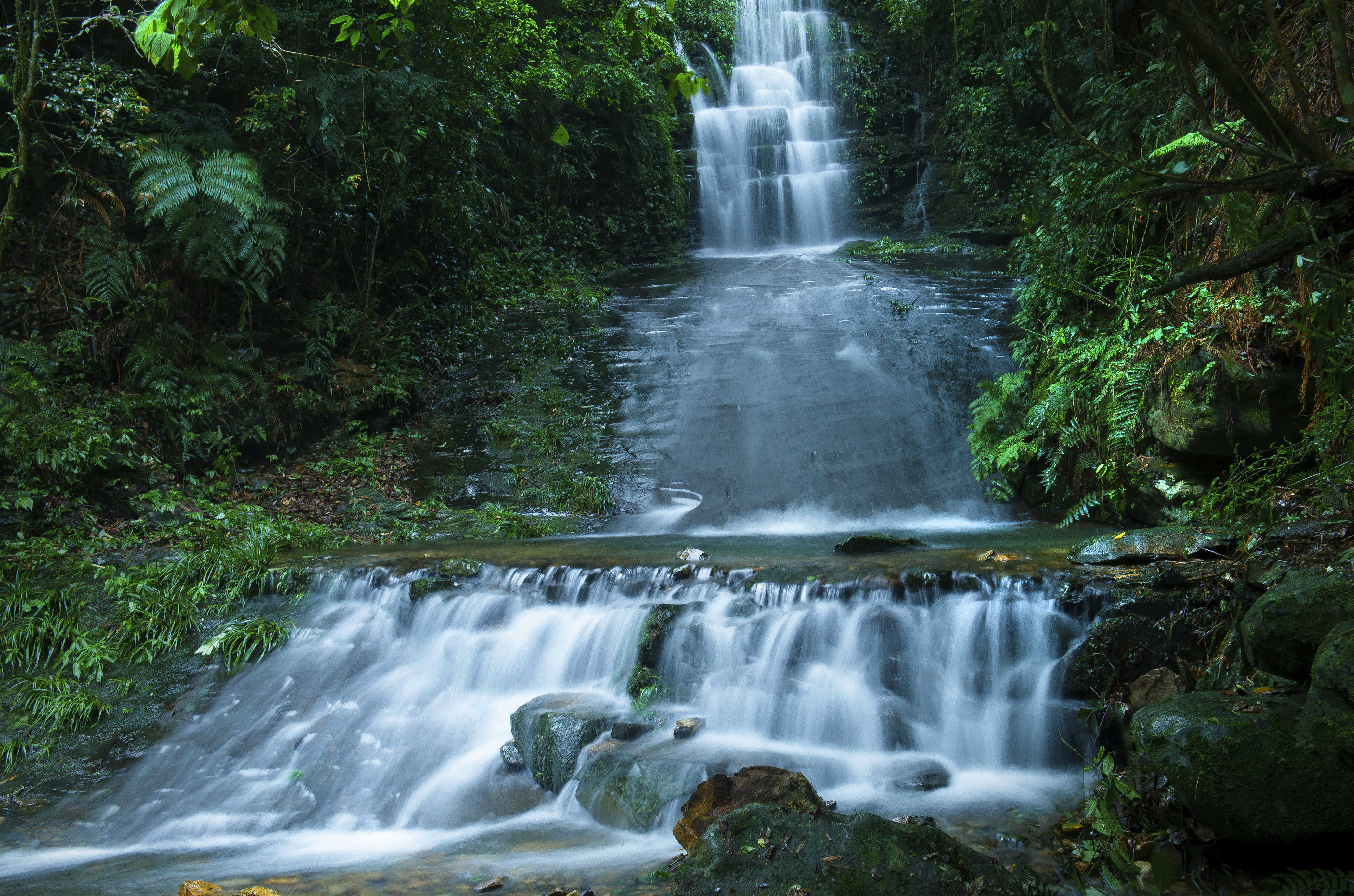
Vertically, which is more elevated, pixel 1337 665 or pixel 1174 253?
pixel 1174 253

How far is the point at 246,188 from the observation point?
8.39m

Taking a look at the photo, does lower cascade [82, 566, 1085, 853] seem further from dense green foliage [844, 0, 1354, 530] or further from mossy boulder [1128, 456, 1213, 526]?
mossy boulder [1128, 456, 1213, 526]

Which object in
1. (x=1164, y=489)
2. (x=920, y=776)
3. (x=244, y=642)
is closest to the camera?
(x=920, y=776)

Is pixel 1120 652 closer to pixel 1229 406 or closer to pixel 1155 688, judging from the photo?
pixel 1155 688

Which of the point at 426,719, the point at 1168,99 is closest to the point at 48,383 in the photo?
the point at 426,719

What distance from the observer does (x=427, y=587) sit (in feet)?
20.5

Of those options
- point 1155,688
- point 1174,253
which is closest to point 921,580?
point 1155,688

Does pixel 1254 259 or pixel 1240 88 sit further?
pixel 1254 259

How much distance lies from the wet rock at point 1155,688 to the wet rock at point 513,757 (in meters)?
3.31

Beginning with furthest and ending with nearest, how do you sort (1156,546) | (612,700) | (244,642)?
(244,642), (612,700), (1156,546)

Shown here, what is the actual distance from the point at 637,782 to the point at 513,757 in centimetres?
104

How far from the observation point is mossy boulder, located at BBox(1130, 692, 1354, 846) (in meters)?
2.90

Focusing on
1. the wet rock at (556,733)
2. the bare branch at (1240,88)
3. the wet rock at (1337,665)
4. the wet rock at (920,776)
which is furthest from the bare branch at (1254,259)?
the wet rock at (556,733)

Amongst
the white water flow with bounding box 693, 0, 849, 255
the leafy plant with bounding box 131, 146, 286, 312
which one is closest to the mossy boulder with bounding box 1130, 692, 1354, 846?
the leafy plant with bounding box 131, 146, 286, 312
